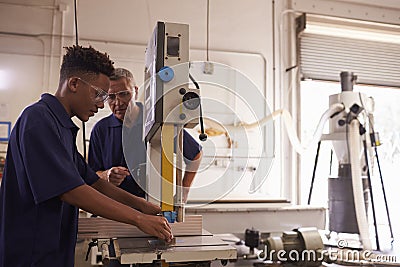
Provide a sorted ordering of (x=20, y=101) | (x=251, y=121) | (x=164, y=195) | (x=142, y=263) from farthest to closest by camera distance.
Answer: (x=251, y=121), (x=20, y=101), (x=164, y=195), (x=142, y=263)

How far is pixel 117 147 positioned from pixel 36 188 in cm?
63

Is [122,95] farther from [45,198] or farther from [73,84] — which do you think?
[45,198]

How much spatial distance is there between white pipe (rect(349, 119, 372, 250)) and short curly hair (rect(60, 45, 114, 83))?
142cm

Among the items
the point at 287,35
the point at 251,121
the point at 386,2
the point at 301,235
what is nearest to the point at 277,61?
the point at 287,35

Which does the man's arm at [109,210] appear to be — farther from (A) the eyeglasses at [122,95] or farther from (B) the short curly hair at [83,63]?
(A) the eyeglasses at [122,95]

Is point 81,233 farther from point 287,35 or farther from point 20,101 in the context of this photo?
point 287,35

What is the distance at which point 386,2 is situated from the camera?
10.2ft

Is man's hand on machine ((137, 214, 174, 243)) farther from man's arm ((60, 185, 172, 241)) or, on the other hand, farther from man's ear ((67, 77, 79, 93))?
man's ear ((67, 77, 79, 93))

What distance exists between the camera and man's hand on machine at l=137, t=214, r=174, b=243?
0.99 meters

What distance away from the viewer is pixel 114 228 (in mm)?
1224

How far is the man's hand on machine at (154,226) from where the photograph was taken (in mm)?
994

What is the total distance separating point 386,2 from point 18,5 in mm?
2701

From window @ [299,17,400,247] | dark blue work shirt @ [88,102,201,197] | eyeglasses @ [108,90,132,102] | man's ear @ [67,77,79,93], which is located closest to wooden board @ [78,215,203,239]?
dark blue work shirt @ [88,102,201,197]

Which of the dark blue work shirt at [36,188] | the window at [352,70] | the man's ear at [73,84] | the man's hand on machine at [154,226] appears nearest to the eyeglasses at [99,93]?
the man's ear at [73,84]
